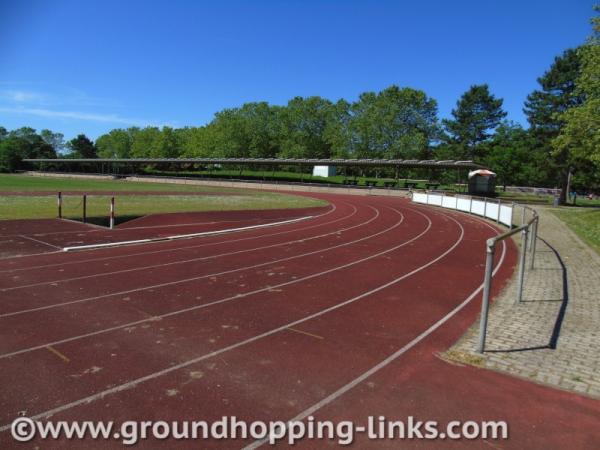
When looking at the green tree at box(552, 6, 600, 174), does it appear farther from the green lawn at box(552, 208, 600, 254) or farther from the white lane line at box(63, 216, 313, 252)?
the white lane line at box(63, 216, 313, 252)

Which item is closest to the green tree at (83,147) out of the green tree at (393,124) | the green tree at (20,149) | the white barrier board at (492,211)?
the green tree at (20,149)

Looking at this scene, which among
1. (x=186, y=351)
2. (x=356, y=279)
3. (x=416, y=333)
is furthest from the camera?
(x=356, y=279)

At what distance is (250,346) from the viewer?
5781mm

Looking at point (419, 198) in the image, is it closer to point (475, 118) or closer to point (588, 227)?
point (588, 227)

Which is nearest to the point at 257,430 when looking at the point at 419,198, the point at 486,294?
the point at 486,294

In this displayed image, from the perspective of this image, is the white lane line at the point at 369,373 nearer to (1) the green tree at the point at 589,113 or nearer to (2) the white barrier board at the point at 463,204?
(2) the white barrier board at the point at 463,204

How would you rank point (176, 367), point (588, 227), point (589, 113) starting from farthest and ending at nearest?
point (589, 113) < point (588, 227) < point (176, 367)

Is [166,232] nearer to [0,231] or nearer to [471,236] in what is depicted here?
[0,231]

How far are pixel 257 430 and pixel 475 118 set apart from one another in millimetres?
84087

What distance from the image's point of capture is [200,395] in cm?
444

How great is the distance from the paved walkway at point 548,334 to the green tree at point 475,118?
72799 millimetres

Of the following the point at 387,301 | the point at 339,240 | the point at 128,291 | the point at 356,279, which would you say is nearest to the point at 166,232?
the point at 339,240

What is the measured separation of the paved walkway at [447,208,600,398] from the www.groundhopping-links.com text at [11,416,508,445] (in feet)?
5.05

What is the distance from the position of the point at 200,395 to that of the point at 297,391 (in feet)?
3.55
